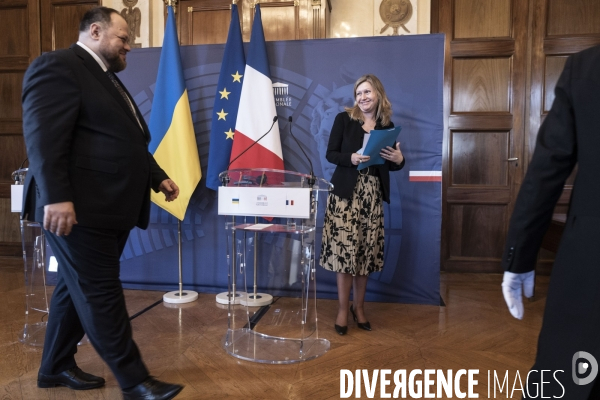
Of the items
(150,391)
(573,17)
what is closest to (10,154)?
(150,391)

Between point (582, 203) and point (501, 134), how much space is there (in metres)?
3.79

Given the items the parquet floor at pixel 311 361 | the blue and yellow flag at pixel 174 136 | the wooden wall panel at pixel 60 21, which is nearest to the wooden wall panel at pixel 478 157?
the parquet floor at pixel 311 361

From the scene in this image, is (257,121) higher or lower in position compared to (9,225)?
higher

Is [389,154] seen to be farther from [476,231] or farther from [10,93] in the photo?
[10,93]

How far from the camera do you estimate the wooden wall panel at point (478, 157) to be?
14.9ft

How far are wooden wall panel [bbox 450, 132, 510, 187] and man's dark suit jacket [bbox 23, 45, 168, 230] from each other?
11.2ft

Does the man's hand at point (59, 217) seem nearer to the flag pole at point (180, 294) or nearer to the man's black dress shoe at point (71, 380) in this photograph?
the man's black dress shoe at point (71, 380)

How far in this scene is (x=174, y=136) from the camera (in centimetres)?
352

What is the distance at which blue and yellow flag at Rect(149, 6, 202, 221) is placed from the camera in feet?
11.5

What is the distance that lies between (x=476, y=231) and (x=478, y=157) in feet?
2.32

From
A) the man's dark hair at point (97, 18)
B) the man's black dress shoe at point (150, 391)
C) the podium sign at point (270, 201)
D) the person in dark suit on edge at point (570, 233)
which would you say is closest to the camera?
the person in dark suit on edge at point (570, 233)

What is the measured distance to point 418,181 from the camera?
135 inches

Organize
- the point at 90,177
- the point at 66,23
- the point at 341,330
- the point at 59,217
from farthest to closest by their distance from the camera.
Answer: the point at 66,23 → the point at 341,330 → the point at 90,177 → the point at 59,217

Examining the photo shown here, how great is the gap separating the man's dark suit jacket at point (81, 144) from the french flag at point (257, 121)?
1477mm
